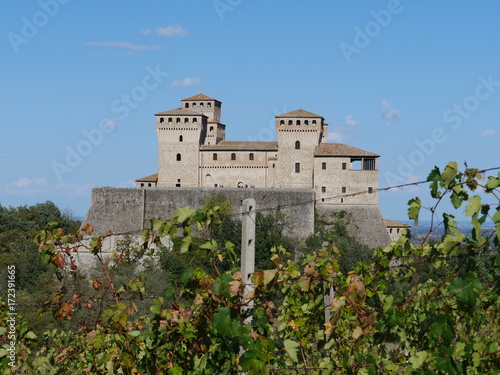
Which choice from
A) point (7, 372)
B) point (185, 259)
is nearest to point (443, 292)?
point (7, 372)

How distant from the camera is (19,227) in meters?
42.2

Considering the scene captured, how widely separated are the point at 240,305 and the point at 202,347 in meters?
0.64

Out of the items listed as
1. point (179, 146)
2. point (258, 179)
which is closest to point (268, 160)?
point (258, 179)

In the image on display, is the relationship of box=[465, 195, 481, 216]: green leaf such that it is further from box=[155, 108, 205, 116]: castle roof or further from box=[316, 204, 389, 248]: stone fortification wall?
box=[155, 108, 205, 116]: castle roof

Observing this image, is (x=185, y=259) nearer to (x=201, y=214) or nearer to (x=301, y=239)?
(x=301, y=239)

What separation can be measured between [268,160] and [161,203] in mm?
6947

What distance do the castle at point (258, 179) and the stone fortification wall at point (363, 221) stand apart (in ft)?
0.17

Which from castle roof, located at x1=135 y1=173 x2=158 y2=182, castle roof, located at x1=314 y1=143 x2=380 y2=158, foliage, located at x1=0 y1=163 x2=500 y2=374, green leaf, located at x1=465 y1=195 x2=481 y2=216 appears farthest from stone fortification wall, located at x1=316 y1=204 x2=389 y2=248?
green leaf, located at x1=465 y1=195 x2=481 y2=216

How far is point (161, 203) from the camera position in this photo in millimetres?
39906

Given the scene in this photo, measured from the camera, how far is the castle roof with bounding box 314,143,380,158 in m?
41.5

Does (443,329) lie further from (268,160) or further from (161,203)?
(268,160)

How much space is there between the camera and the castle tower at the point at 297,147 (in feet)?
137

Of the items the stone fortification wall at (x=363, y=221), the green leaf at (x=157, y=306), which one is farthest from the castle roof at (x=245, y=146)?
the green leaf at (x=157, y=306)

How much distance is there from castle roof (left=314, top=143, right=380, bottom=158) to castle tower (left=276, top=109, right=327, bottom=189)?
0.46 metres
